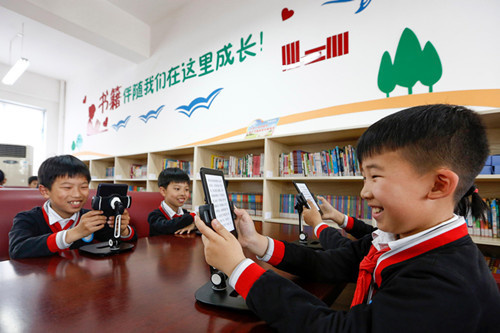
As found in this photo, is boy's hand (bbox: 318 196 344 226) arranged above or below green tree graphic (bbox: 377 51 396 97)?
below

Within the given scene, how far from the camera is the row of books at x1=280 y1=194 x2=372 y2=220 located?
2229 millimetres

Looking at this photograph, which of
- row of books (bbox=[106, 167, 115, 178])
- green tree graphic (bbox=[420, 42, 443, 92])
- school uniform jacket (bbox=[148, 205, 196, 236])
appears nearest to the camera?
school uniform jacket (bbox=[148, 205, 196, 236])

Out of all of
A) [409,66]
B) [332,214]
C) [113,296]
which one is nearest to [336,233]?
[332,214]

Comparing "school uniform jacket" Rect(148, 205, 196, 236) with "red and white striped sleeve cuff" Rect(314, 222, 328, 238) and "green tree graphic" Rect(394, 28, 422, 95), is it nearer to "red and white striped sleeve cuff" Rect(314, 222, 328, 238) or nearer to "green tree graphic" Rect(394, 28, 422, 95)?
"red and white striped sleeve cuff" Rect(314, 222, 328, 238)

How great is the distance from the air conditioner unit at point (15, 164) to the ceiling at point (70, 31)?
1662 mm

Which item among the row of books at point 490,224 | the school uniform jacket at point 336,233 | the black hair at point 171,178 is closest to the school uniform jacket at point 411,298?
the school uniform jacket at point 336,233

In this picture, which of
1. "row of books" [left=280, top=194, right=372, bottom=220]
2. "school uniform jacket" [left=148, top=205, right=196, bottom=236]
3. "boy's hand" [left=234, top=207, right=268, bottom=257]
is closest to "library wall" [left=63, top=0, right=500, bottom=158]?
"row of books" [left=280, top=194, right=372, bottom=220]

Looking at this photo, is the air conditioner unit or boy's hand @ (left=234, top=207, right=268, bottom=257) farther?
the air conditioner unit

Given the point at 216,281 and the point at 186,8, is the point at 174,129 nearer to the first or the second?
the point at 186,8

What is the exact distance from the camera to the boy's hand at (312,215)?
1154 millimetres

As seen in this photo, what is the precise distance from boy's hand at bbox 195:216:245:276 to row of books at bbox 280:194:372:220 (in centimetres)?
188

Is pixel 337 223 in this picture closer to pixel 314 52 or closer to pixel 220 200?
pixel 220 200

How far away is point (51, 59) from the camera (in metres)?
5.27

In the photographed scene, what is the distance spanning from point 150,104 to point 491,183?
4.25 meters
